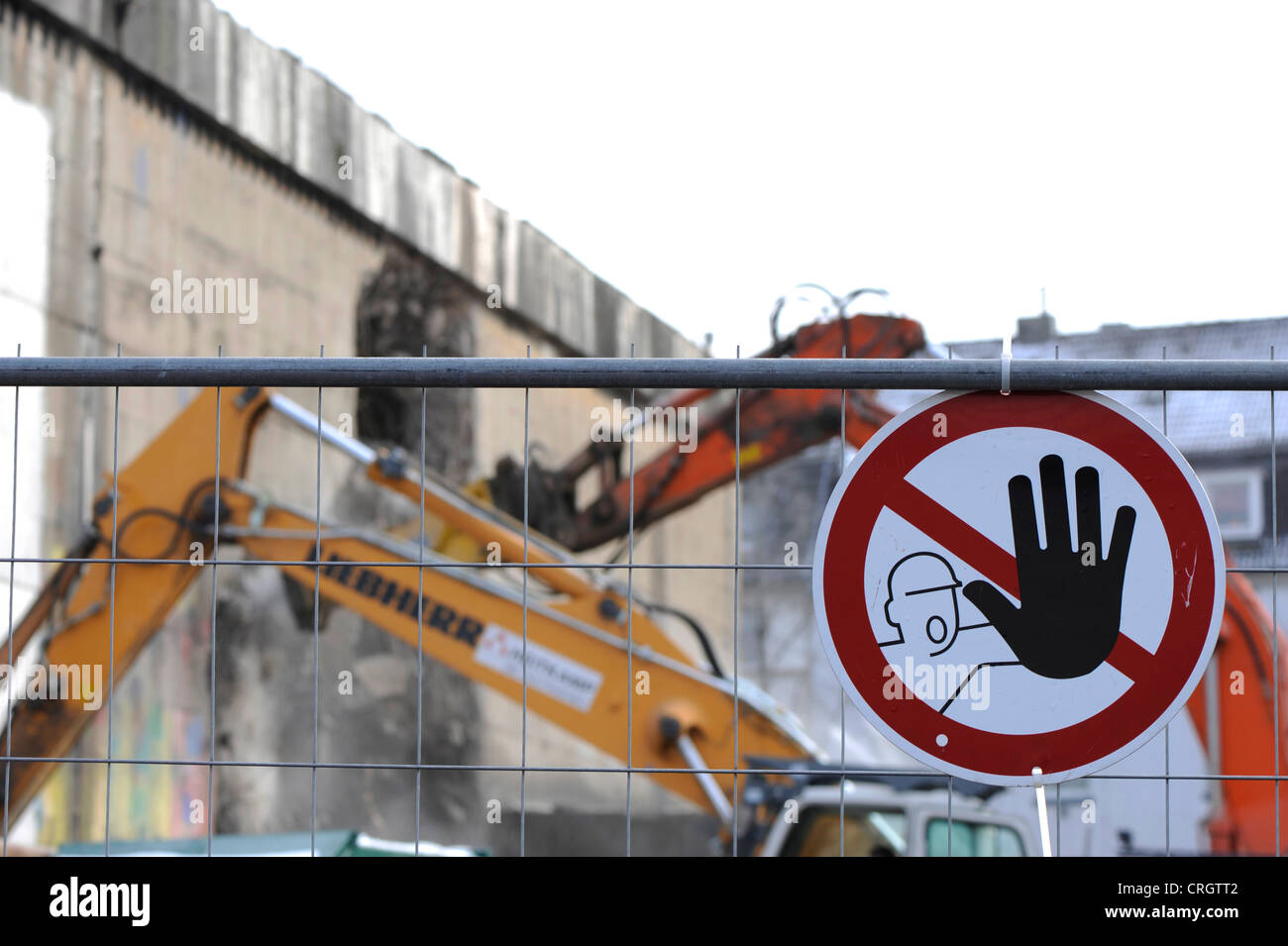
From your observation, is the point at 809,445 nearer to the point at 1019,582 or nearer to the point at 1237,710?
the point at 1237,710

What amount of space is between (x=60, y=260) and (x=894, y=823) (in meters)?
7.56

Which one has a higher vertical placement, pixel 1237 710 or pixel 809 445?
pixel 809 445

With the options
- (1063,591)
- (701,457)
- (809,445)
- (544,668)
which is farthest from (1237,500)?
(1063,591)

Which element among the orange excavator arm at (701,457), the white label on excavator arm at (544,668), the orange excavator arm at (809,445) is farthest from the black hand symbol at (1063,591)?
the orange excavator arm at (701,457)

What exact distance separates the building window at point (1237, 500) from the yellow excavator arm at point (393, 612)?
2088 centimetres

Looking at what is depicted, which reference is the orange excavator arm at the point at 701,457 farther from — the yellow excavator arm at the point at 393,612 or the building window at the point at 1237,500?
the building window at the point at 1237,500

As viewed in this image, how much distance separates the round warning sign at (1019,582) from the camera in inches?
109

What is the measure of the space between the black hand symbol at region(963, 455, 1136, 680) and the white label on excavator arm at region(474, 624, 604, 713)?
4699 millimetres

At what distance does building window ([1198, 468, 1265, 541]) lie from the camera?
88.7 feet

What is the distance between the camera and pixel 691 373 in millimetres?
2871

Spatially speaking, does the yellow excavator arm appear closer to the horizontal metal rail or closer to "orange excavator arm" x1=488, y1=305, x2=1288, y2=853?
"orange excavator arm" x1=488, y1=305, x2=1288, y2=853

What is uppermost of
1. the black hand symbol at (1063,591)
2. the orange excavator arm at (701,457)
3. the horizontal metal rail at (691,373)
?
the orange excavator arm at (701,457)

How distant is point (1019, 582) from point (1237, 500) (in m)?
26.1
